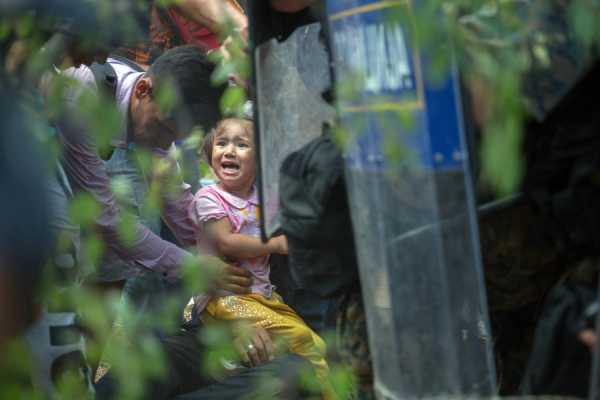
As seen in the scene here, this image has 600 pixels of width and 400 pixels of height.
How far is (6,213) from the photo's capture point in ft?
5.90

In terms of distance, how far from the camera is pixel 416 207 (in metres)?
2.21

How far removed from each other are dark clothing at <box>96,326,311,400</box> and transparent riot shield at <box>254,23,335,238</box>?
2.38 ft

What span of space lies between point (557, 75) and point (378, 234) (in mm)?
471

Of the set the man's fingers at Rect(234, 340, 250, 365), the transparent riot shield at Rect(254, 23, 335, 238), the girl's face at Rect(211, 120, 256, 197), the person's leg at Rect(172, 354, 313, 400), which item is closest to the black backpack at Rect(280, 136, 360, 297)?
the transparent riot shield at Rect(254, 23, 335, 238)

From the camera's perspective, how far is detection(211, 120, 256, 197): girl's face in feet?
12.8

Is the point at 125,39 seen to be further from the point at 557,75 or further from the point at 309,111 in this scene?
the point at 557,75

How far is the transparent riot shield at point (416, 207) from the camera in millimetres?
2182

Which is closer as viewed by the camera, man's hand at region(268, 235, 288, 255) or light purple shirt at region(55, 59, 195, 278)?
light purple shirt at region(55, 59, 195, 278)

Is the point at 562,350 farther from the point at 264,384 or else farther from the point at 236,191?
the point at 236,191

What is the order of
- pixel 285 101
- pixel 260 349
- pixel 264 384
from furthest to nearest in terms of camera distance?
1. pixel 260 349
2. pixel 264 384
3. pixel 285 101

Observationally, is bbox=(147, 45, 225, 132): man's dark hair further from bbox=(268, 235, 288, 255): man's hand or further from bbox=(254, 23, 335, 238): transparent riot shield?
bbox=(254, 23, 335, 238): transparent riot shield

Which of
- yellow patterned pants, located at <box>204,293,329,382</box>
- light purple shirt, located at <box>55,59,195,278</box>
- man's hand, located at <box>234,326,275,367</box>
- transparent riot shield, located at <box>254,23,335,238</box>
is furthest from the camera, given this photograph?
yellow patterned pants, located at <box>204,293,329,382</box>

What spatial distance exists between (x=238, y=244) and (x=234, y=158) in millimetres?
320

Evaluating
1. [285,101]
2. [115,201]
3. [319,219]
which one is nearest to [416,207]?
[319,219]
